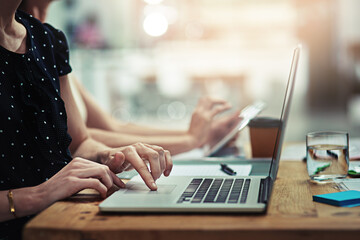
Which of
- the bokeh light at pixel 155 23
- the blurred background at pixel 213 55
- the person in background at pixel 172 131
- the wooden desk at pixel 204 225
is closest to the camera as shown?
the wooden desk at pixel 204 225

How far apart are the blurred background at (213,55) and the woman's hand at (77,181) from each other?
3.90 metres

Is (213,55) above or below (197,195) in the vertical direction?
→ below

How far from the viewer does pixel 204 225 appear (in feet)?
2.10

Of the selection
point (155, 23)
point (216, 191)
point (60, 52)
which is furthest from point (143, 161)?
point (155, 23)

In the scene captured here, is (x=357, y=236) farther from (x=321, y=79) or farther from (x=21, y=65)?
(x=321, y=79)

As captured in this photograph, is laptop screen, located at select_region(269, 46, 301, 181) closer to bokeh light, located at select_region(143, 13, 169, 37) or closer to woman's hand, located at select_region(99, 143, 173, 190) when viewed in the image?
woman's hand, located at select_region(99, 143, 173, 190)

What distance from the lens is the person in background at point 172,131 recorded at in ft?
4.67

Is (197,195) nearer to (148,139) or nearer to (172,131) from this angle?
(148,139)

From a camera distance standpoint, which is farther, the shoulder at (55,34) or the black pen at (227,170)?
the shoulder at (55,34)

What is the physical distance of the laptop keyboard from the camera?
74 centimetres

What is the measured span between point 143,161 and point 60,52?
47cm

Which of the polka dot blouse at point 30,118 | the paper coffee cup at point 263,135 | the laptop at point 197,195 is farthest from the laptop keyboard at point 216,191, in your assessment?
the paper coffee cup at point 263,135

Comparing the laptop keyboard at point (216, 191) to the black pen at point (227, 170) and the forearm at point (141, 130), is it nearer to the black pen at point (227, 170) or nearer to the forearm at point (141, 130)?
the black pen at point (227, 170)

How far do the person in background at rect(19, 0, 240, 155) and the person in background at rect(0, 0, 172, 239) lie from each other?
224mm
